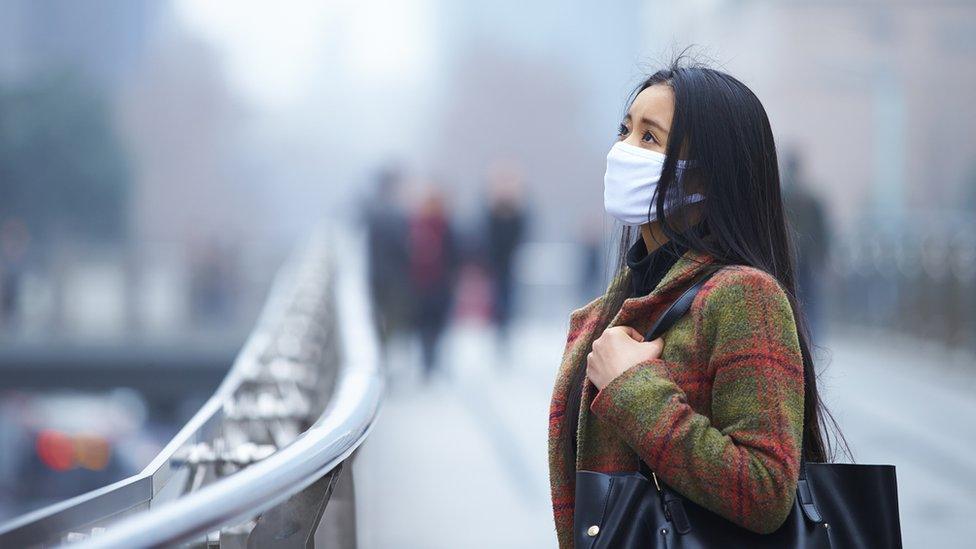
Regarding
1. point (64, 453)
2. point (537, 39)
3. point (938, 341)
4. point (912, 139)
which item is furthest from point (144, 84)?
point (938, 341)

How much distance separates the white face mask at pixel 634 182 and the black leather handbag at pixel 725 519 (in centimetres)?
45

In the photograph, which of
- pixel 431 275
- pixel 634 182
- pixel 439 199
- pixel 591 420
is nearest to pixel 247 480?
pixel 591 420

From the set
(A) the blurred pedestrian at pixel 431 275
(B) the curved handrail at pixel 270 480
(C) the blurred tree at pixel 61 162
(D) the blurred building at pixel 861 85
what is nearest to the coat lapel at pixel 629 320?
(B) the curved handrail at pixel 270 480

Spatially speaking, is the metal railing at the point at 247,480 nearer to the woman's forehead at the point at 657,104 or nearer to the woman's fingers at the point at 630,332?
the woman's fingers at the point at 630,332

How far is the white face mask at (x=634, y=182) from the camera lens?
2.30 meters

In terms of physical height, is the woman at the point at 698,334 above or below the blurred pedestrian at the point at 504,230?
above

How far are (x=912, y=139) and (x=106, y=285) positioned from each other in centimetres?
3428

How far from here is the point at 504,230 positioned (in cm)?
1252

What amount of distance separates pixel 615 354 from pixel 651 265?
0.21 m

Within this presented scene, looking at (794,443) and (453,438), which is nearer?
(794,443)

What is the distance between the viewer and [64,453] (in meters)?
29.6

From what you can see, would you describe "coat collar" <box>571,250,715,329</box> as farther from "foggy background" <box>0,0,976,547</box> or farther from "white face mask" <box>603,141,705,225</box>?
"foggy background" <box>0,0,976,547</box>

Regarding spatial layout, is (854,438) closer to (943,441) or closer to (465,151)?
(943,441)

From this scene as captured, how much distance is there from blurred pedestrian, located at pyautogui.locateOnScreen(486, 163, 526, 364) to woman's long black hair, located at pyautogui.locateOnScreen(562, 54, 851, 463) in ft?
33.2
